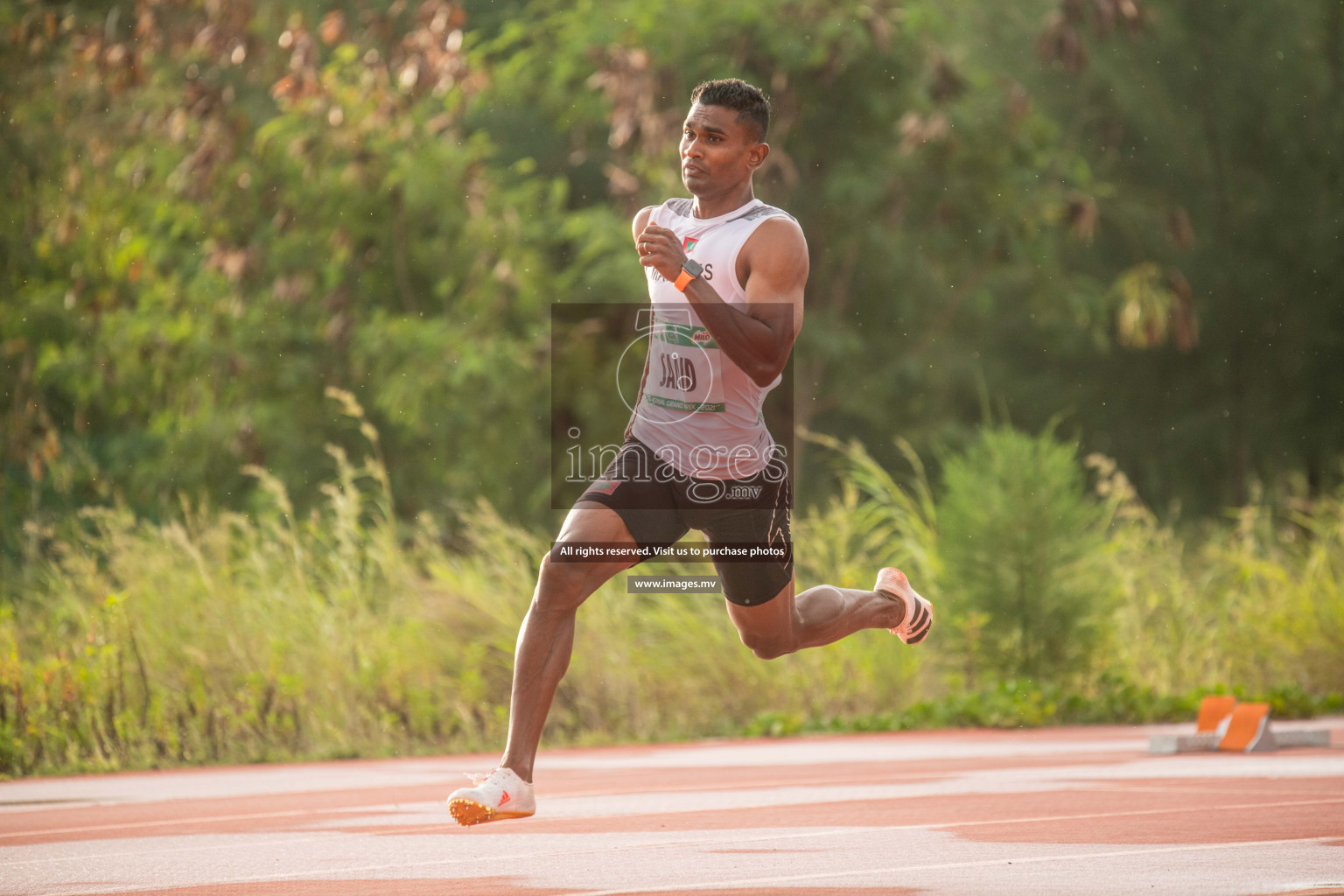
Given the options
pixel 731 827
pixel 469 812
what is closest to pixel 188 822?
pixel 731 827

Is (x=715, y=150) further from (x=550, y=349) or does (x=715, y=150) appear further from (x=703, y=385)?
(x=550, y=349)

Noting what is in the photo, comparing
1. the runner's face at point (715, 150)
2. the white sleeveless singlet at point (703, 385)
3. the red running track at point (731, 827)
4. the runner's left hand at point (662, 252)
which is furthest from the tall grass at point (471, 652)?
the runner's left hand at point (662, 252)

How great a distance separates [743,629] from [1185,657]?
734 cm

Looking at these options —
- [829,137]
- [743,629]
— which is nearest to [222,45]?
[829,137]

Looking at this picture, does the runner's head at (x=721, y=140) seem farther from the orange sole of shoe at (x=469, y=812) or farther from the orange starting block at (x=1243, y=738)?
the orange starting block at (x=1243, y=738)

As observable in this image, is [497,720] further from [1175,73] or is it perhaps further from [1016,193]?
[1175,73]

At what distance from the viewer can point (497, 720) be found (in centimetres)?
1159

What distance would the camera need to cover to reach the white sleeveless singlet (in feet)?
19.9

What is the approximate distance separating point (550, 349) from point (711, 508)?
1497 centimetres

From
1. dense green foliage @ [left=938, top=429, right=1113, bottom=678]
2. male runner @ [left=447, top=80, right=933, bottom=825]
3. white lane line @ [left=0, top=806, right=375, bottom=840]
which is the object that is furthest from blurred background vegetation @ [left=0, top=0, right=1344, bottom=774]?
male runner @ [left=447, top=80, right=933, bottom=825]

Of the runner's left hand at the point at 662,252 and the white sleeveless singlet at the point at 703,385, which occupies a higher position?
the runner's left hand at the point at 662,252

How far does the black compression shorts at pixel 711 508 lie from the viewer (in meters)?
6.00

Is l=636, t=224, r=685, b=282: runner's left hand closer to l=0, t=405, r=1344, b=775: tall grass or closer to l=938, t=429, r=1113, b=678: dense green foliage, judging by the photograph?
l=0, t=405, r=1344, b=775: tall grass

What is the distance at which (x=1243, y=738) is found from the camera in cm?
959
